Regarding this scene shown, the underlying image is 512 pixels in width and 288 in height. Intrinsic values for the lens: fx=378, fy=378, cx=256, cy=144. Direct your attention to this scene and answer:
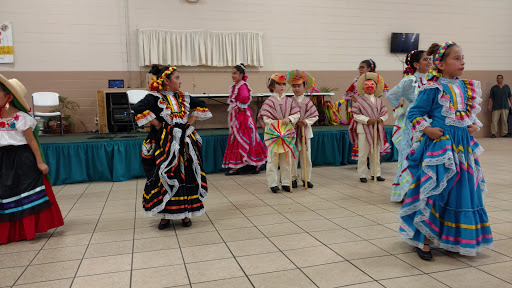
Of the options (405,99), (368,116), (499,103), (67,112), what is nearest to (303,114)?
(368,116)

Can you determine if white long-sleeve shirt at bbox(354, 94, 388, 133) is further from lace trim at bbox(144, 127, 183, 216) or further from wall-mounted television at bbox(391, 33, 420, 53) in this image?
wall-mounted television at bbox(391, 33, 420, 53)

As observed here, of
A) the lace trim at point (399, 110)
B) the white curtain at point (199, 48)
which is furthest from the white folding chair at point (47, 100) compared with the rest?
the lace trim at point (399, 110)

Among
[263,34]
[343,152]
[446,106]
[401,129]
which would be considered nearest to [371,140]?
[401,129]

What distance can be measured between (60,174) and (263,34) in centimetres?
584

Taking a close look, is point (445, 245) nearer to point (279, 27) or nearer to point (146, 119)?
point (146, 119)

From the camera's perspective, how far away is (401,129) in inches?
157

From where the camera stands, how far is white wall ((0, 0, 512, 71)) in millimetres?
8219

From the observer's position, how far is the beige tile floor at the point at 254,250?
2.32 metres

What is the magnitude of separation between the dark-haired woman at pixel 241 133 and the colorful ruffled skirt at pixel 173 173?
97.3 inches

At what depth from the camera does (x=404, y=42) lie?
1023 cm

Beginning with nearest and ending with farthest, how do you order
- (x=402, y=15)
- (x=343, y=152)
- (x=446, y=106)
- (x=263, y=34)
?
(x=446, y=106) → (x=343, y=152) → (x=263, y=34) → (x=402, y=15)

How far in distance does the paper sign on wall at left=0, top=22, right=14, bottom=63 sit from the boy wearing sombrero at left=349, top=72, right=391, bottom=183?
23.8 feet

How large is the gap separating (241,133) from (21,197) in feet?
10.9

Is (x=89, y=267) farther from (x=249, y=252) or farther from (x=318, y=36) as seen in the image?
(x=318, y=36)
